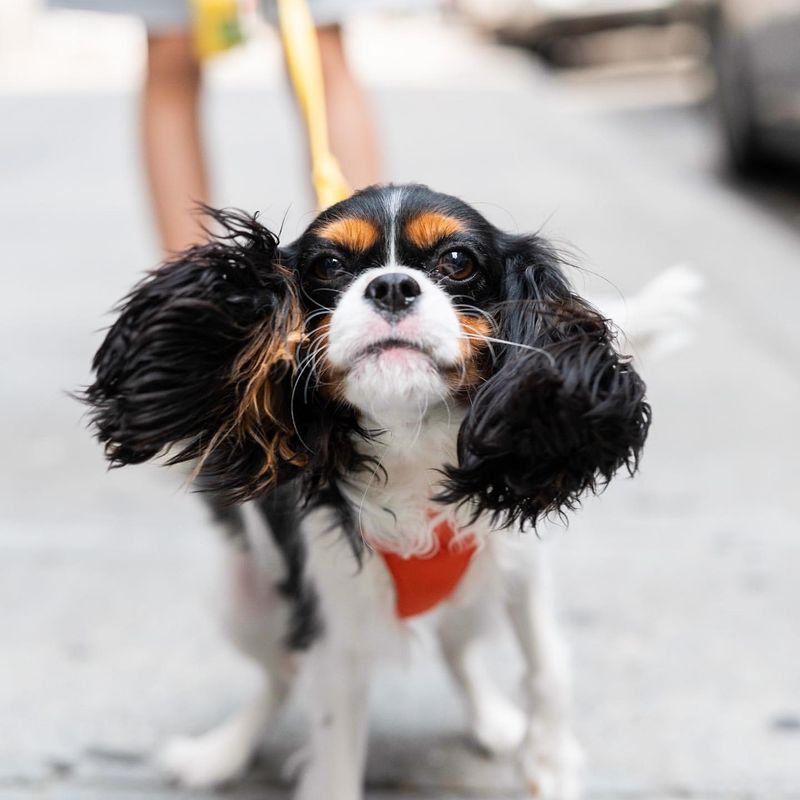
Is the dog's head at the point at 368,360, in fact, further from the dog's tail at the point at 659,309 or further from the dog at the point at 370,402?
the dog's tail at the point at 659,309

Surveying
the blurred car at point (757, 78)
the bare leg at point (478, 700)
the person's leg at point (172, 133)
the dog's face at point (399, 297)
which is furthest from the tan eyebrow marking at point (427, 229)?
the blurred car at point (757, 78)

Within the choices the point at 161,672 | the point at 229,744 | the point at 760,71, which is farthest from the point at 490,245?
the point at 760,71

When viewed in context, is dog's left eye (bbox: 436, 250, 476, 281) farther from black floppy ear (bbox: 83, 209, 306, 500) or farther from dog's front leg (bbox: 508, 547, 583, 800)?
dog's front leg (bbox: 508, 547, 583, 800)

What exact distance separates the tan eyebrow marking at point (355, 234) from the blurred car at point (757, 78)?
5.76 metres

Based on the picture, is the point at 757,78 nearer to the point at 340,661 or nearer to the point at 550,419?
the point at 340,661

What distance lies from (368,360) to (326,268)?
23 cm

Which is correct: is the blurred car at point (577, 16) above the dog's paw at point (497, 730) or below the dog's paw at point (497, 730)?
below

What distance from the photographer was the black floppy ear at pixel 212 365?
1960 mm

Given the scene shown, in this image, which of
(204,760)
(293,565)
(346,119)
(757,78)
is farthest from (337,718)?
(757,78)

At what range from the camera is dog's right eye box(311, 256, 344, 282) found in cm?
210

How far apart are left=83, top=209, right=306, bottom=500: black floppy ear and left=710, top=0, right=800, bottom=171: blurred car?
5896 mm

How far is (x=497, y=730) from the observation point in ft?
9.20

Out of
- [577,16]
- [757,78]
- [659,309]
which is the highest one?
[659,309]

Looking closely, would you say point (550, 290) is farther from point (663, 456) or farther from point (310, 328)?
point (663, 456)
